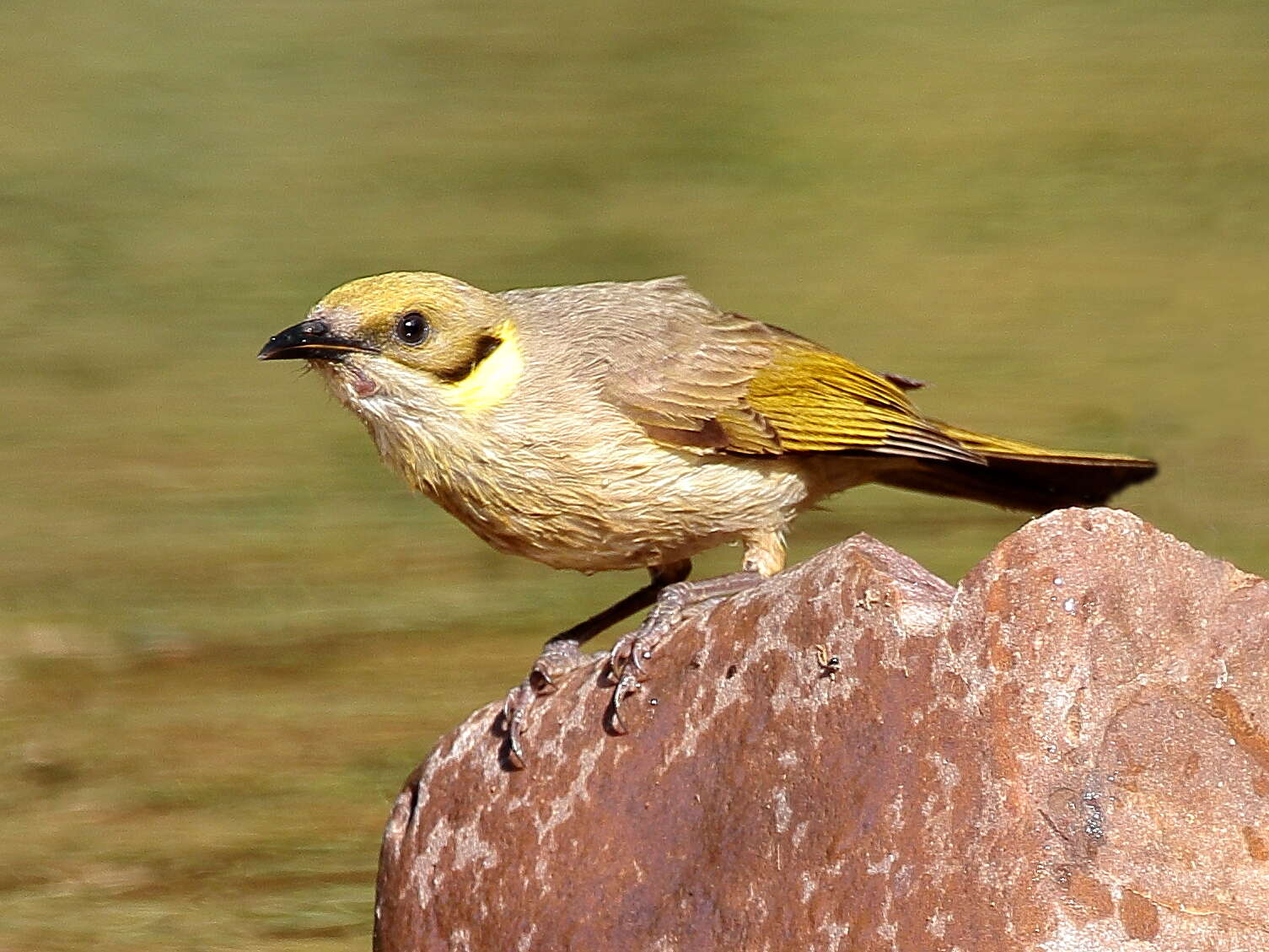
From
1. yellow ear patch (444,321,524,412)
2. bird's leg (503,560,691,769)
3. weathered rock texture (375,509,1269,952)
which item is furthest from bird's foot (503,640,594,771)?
yellow ear patch (444,321,524,412)

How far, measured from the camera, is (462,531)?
9.72 metres

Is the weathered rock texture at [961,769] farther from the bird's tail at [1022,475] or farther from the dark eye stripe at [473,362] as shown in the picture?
the bird's tail at [1022,475]

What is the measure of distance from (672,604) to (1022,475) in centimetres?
134

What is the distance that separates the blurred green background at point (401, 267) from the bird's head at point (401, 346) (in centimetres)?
172

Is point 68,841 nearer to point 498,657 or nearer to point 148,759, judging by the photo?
point 148,759

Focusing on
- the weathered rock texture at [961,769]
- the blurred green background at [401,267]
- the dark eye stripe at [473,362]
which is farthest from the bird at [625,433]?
the blurred green background at [401,267]

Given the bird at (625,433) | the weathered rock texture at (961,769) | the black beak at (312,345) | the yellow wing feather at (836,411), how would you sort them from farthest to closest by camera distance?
the yellow wing feather at (836,411), the bird at (625,433), the black beak at (312,345), the weathered rock texture at (961,769)

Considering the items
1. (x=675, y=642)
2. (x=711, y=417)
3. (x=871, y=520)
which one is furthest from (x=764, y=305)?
(x=675, y=642)

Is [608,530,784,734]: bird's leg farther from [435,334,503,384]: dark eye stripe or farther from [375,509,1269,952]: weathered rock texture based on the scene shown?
[435,334,503,384]: dark eye stripe

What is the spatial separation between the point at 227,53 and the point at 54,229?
3150mm

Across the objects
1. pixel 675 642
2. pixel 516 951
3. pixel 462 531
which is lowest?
pixel 462 531

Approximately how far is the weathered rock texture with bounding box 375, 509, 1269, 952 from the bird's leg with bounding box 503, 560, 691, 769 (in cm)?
43

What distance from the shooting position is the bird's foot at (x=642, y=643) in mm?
4617

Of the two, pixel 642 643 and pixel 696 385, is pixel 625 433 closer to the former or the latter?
pixel 696 385
